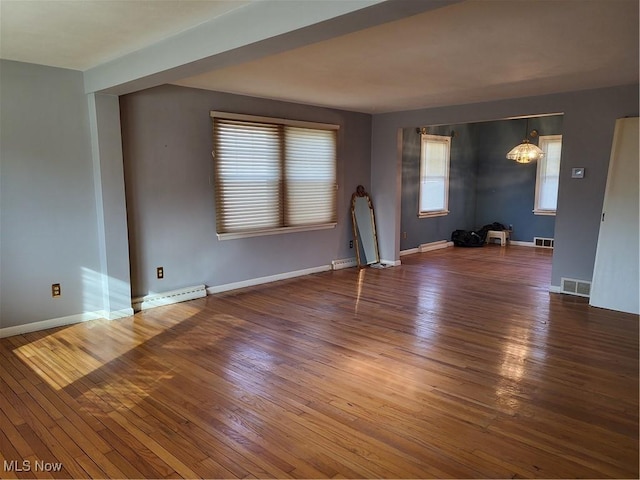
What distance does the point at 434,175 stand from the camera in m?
8.32

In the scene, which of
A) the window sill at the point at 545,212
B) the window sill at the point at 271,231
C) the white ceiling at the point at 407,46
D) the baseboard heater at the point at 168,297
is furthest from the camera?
the window sill at the point at 545,212

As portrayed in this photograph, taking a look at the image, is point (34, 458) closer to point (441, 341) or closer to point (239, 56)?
point (239, 56)

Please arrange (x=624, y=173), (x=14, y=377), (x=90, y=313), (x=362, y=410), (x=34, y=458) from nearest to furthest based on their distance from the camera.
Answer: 1. (x=34, y=458)
2. (x=362, y=410)
3. (x=14, y=377)
4. (x=90, y=313)
5. (x=624, y=173)

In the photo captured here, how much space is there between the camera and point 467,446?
7.34 ft

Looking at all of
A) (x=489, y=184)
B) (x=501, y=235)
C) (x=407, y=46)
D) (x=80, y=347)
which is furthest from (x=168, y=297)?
(x=489, y=184)

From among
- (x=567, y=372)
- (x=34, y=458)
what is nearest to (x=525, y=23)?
(x=567, y=372)

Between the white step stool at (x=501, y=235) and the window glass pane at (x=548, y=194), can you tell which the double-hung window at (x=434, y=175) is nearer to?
the white step stool at (x=501, y=235)

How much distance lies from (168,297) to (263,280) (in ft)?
4.29

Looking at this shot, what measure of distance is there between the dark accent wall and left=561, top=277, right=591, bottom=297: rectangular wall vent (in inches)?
123

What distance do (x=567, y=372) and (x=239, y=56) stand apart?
3012mm

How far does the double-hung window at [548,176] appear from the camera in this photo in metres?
8.55

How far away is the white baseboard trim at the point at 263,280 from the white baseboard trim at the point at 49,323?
1.29 m

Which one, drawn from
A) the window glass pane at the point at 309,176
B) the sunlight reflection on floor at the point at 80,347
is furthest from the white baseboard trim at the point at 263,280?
the sunlight reflection on floor at the point at 80,347
